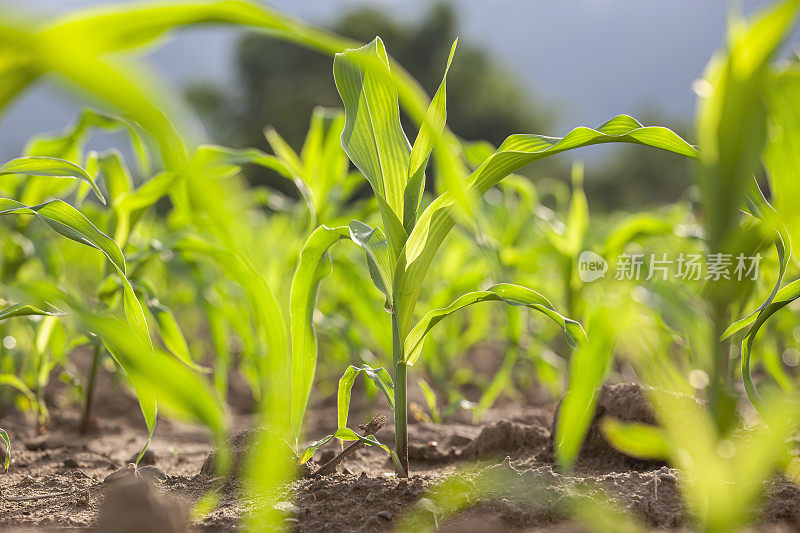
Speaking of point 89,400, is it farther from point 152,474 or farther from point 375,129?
point 375,129

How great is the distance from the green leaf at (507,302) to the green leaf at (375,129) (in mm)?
124

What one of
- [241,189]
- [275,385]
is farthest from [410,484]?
[241,189]

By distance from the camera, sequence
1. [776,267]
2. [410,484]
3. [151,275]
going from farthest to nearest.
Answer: [151,275]
[776,267]
[410,484]

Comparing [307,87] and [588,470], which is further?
[307,87]

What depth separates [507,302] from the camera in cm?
75

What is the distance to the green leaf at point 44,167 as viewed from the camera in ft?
2.69

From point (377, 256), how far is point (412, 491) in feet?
0.93

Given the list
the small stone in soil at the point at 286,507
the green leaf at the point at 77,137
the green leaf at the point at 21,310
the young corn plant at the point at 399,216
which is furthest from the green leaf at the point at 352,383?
the green leaf at the point at 77,137

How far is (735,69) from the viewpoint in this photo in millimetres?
451

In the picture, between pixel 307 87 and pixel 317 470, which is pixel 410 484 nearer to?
pixel 317 470

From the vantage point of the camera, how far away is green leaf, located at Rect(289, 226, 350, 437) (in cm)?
79

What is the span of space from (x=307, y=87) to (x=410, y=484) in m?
18.3

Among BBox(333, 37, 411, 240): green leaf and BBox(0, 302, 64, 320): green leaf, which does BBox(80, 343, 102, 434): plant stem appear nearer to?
BBox(0, 302, 64, 320): green leaf

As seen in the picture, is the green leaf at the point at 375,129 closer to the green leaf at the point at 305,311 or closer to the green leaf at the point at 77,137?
→ the green leaf at the point at 305,311
